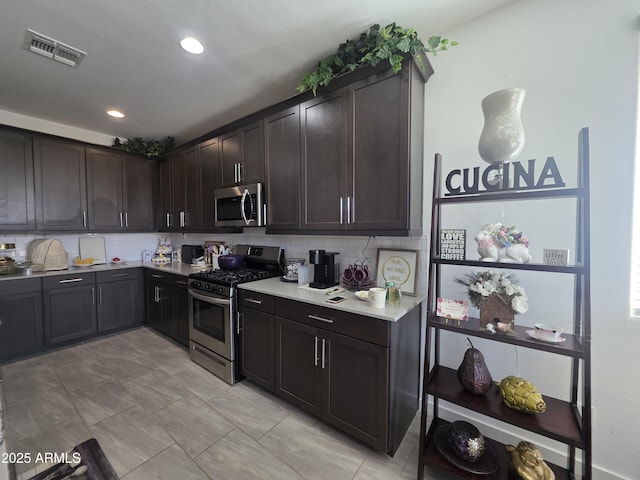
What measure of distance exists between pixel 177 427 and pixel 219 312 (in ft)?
2.91

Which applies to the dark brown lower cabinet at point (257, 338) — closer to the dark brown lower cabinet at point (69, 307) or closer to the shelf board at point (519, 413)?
the shelf board at point (519, 413)

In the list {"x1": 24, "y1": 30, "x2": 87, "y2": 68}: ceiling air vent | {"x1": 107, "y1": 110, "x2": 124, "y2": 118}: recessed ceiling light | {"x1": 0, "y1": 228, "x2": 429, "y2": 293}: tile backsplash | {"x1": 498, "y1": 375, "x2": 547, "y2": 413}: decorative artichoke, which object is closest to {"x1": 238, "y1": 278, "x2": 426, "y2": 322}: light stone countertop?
{"x1": 0, "y1": 228, "x2": 429, "y2": 293}: tile backsplash

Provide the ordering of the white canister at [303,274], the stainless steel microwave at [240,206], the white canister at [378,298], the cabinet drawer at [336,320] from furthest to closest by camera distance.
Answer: the stainless steel microwave at [240,206] < the white canister at [303,274] < the white canister at [378,298] < the cabinet drawer at [336,320]

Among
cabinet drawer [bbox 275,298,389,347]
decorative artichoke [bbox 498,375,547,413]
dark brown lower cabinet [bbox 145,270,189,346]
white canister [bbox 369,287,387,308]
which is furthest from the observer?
dark brown lower cabinet [bbox 145,270,189,346]

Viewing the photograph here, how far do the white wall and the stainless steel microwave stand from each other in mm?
1871

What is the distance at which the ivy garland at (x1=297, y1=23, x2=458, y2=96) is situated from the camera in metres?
1.57

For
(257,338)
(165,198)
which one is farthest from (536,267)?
(165,198)

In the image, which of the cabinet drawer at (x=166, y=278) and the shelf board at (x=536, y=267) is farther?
the cabinet drawer at (x=166, y=278)

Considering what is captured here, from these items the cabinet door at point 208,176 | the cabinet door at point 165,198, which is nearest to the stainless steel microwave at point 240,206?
the cabinet door at point 208,176

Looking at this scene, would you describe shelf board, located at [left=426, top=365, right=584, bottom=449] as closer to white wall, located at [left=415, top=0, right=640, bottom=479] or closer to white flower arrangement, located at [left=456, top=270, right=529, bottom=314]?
white wall, located at [left=415, top=0, right=640, bottom=479]

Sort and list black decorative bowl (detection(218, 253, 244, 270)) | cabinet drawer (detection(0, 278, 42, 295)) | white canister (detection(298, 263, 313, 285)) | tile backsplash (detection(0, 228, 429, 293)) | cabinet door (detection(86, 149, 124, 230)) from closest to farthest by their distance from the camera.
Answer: tile backsplash (detection(0, 228, 429, 293)) → white canister (detection(298, 263, 313, 285)) → cabinet drawer (detection(0, 278, 42, 295)) → black decorative bowl (detection(218, 253, 244, 270)) → cabinet door (detection(86, 149, 124, 230))

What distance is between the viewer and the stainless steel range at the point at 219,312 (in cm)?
231

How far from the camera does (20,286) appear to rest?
2.72 m

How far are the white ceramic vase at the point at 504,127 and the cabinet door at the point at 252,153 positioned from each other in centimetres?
193
